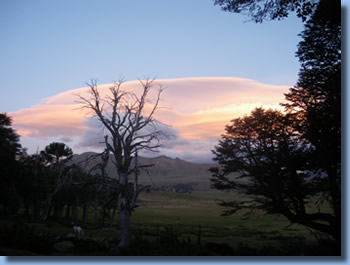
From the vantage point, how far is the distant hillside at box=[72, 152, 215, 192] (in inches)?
312

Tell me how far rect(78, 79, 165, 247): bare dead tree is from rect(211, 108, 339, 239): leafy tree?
1851 millimetres

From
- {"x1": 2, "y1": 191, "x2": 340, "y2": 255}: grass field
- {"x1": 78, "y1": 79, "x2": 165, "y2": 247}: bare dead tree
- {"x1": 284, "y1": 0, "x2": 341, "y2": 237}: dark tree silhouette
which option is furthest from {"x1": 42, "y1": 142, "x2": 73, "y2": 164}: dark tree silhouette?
{"x1": 284, "y1": 0, "x2": 341, "y2": 237}: dark tree silhouette

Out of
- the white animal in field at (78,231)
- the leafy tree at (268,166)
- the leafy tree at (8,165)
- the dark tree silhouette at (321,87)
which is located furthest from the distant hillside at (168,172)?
the dark tree silhouette at (321,87)

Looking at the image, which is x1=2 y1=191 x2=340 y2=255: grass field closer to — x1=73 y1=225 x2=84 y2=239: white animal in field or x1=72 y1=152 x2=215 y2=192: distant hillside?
x1=73 y1=225 x2=84 y2=239: white animal in field

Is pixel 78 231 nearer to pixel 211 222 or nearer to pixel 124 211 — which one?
pixel 124 211

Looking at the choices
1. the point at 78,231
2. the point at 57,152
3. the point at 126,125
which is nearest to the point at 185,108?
the point at 126,125

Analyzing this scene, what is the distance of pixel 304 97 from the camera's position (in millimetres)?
7918

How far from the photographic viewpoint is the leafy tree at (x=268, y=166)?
26.4 ft

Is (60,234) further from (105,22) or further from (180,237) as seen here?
(105,22)

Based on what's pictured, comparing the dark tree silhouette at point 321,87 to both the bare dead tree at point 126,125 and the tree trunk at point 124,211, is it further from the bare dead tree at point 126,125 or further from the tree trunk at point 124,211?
the tree trunk at point 124,211

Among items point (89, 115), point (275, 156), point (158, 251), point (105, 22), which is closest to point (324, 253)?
point (275, 156)

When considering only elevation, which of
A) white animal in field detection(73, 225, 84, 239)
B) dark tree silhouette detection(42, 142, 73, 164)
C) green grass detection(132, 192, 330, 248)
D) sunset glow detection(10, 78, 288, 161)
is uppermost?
sunset glow detection(10, 78, 288, 161)

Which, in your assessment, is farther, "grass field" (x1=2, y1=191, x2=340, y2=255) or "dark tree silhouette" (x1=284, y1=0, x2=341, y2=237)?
"dark tree silhouette" (x1=284, y1=0, x2=341, y2=237)

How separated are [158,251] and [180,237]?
0.79 m
